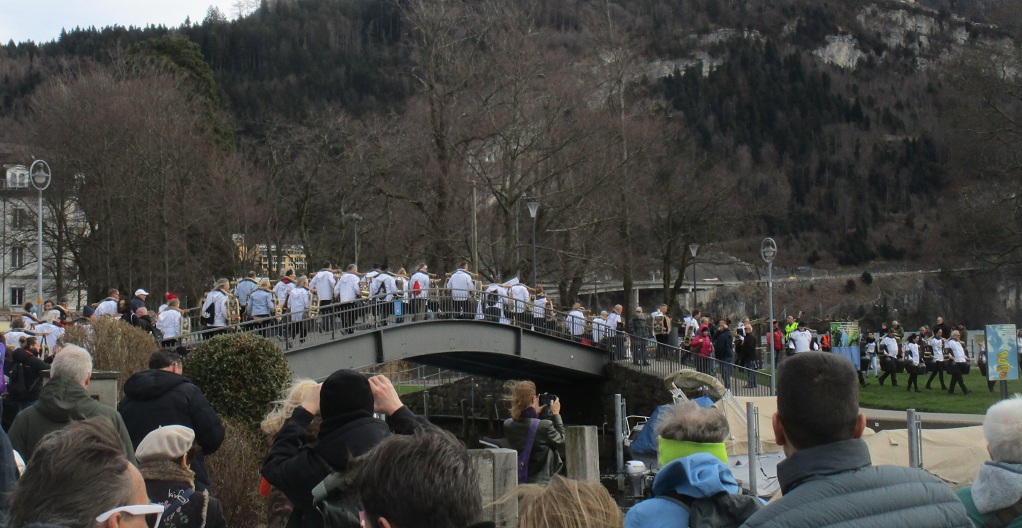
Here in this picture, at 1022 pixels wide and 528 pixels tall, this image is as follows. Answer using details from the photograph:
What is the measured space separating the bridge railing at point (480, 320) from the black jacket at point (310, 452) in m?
18.2

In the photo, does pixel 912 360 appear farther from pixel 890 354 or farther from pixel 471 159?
pixel 471 159

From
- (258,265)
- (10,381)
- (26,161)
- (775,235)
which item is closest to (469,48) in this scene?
(258,265)

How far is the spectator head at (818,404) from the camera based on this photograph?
3.48 m

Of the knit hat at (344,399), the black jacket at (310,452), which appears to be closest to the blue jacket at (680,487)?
the black jacket at (310,452)

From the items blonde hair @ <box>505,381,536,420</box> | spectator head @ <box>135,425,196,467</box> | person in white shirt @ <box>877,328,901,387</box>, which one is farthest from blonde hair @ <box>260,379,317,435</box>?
person in white shirt @ <box>877,328,901,387</box>

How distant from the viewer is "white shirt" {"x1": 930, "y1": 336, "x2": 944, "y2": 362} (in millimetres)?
32562

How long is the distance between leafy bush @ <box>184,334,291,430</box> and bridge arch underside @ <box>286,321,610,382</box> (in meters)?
8.55

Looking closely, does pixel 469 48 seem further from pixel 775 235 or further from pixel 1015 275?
pixel 775 235

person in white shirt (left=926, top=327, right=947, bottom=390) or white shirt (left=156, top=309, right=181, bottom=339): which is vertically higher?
white shirt (left=156, top=309, right=181, bottom=339)

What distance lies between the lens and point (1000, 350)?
84.3 feet

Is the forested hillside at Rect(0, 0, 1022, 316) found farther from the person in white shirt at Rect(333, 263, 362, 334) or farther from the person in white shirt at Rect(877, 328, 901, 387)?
the person in white shirt at Rect(333, 263, 362, 334)

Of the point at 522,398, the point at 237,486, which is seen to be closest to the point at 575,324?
the point at 237,486

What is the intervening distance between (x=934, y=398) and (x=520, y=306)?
11.8 meters

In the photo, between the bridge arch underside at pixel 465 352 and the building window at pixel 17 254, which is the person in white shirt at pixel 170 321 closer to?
the bridge arch underside at pixel 465 352
